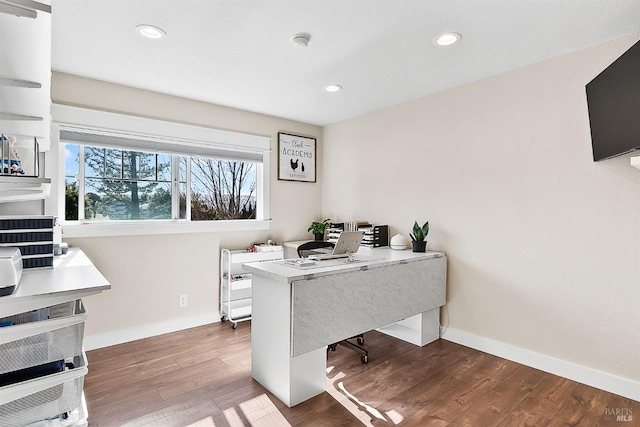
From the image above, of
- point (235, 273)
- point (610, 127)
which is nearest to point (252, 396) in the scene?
point (235, 273)

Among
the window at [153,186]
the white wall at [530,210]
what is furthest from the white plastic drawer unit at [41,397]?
the white wall at [530,210]

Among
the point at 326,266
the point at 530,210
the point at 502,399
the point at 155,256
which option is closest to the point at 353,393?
the point at 326,266

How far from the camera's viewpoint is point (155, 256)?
3.32 meters

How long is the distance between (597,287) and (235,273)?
121 inches

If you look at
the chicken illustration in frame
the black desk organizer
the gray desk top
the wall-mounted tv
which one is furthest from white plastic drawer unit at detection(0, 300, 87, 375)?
the chicken illustration in frame

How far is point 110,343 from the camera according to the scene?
120 inches

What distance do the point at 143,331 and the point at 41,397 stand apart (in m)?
1.98

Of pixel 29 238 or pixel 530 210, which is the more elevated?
pixel 530 210

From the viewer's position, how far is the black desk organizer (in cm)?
190

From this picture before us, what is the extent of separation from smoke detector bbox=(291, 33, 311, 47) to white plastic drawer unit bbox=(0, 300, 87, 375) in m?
1.94

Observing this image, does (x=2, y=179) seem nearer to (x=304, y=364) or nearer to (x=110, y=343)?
(x=304, y=364)

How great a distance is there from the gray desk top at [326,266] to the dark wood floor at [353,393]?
80cm

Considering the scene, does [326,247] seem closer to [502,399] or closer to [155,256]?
[155,256]

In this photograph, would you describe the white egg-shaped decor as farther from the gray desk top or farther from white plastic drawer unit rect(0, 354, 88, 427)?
white plastic drawer unit rect(0, 354, 88, 427)
